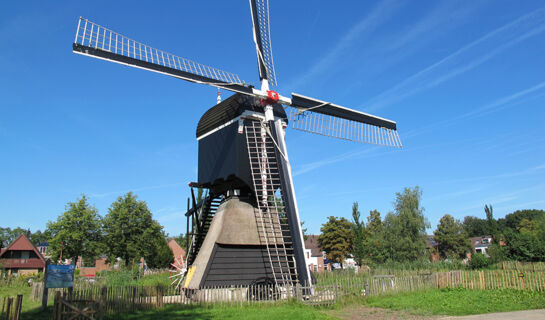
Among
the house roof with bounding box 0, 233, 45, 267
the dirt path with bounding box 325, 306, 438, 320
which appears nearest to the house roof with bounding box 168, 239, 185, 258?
the house roof with bounding box 0, 233, 45, 267

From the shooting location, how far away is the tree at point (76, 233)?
28.3 m

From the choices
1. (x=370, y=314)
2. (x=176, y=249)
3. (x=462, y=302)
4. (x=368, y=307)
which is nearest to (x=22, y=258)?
(x=176, y=249)

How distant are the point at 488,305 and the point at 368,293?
4231 mm

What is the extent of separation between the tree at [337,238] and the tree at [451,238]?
22.5 meters

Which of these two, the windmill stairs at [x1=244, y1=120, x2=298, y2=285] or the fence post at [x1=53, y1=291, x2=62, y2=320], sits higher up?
the windmill stairs at [x1=244, y1=120, x2=298, y2=285]

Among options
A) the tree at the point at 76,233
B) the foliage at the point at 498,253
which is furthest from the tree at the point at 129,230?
the foliage at the point at 498,253

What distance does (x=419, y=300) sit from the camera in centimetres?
1403

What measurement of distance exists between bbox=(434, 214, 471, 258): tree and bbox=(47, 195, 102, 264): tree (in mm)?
49767

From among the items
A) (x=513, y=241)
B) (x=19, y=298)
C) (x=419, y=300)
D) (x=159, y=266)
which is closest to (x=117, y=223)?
(x=159, y=266)

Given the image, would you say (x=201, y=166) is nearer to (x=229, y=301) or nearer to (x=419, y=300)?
(x=229, y=301)

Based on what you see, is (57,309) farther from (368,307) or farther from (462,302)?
(462,302)

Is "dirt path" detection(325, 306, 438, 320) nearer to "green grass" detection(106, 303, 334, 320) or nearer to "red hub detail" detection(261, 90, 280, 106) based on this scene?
"green grass" detection(106, 303, 334, 320)

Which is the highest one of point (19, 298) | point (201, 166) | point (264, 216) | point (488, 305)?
point (201, 166)

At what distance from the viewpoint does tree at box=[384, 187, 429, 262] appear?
34094mm
